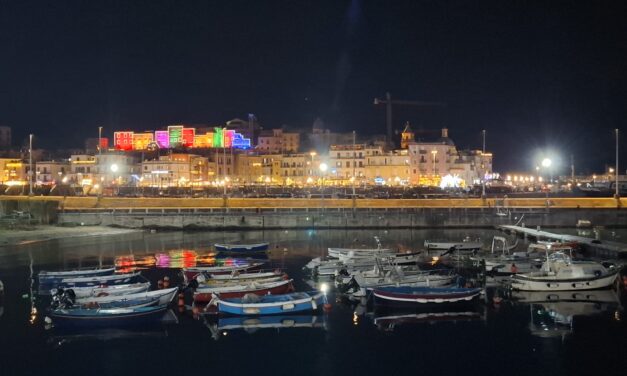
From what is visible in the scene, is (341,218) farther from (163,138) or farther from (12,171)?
(163,138)

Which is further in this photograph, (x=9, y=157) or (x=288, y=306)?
(x=9, y=157)

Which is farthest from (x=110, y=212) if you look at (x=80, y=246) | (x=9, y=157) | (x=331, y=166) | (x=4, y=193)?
(x=9, y=157)

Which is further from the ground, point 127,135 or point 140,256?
point 127,135

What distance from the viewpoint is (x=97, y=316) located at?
2772cm

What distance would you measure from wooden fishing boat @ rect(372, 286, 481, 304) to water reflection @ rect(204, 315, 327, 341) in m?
3.25

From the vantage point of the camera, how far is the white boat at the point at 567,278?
3384cm

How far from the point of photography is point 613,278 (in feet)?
114

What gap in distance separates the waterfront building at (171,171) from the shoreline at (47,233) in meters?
55.2

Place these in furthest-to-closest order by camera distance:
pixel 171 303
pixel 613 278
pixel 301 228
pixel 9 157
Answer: pixel 9 157
pixel 301 228
pixel 613 278
pixel 171 303

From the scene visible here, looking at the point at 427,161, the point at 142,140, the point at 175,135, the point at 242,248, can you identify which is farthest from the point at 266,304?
the point at 142,140

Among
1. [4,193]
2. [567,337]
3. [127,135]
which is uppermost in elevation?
[127,135]

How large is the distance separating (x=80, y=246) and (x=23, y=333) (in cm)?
3154

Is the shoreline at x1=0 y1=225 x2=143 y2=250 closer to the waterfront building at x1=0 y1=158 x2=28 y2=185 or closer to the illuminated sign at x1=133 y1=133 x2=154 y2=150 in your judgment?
the waterfront building at x1=0 y1=158 x2=28 y2=185

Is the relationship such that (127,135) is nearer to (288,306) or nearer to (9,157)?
(9,157)
